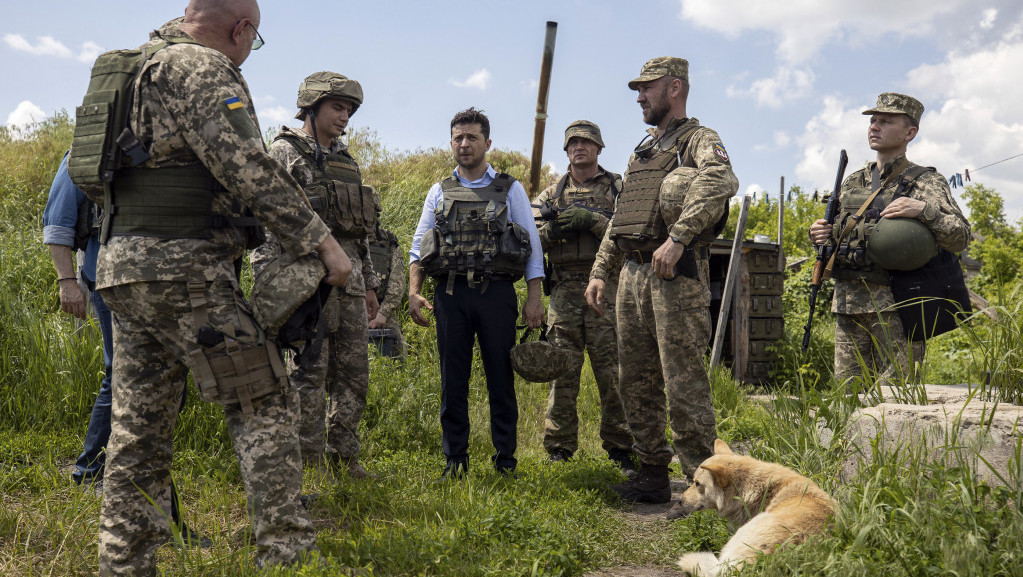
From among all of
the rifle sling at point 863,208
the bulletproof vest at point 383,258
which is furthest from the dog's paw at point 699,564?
the bulletproof vest at point 383,258

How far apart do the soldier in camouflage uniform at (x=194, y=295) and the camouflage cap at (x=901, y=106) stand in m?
4.26

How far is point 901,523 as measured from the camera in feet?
9.01

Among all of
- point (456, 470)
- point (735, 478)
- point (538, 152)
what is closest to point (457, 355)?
point (456, 470)

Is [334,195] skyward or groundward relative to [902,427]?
skyward

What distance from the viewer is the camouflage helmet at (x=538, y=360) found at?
14.3 feet

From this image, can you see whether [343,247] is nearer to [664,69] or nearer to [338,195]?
[338,195]

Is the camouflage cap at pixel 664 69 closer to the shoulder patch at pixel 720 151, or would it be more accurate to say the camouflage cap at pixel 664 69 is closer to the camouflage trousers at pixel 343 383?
the shoulder patch at pixel 720 151

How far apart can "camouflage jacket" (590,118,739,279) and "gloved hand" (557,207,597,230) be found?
4.01ft

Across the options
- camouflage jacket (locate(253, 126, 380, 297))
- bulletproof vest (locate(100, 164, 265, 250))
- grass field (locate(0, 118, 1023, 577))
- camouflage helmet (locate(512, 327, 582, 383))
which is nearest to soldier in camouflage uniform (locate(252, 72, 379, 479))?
camouflage jacket (locate(253, 126, 380, 297))

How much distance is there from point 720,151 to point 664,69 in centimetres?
71

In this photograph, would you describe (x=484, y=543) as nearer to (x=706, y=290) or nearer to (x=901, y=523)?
(x=901, y=523)

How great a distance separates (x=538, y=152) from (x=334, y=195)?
7076mm

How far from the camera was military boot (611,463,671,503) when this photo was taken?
4488mm

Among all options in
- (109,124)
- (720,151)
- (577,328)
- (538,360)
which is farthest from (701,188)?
(109,124)
